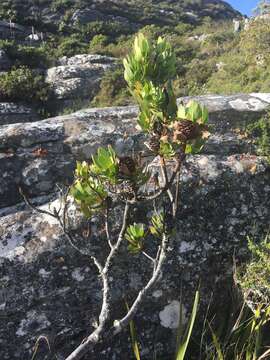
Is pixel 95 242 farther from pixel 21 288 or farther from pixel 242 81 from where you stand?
pixel 242 81

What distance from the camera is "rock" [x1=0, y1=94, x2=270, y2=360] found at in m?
3.42

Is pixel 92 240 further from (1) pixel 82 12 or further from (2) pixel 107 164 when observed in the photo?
→ (1) pixel 82 12

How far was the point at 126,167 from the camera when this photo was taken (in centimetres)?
208

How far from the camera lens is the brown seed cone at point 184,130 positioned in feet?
6.40

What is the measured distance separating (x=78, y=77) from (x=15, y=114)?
5.33 meters

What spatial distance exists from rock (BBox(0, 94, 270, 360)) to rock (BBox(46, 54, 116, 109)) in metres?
11.6

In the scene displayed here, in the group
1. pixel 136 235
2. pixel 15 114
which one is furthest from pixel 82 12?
pixel 136 235

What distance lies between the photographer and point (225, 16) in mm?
62000

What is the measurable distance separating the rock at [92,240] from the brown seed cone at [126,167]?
105 cm

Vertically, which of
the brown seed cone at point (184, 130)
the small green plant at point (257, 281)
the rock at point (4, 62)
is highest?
the brown seed cone at point (184, 130)

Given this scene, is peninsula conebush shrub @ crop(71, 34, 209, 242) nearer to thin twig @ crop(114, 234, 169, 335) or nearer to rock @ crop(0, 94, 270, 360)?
thin twig @ crop(114, 234, 169, 335)

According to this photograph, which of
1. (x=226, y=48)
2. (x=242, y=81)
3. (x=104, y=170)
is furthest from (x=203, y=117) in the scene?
(x=226, y=48)

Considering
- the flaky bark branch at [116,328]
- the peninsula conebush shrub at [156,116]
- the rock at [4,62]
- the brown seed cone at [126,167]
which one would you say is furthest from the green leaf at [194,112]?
the rock at [4,62]

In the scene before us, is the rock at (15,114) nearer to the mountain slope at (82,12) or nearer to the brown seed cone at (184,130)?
the brown seed cone at (184,130)
